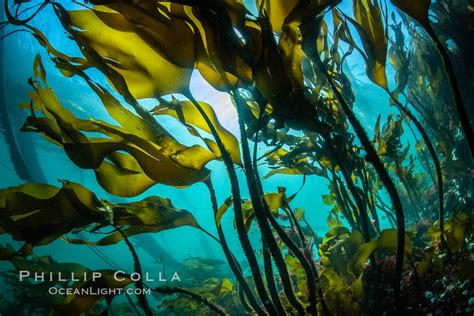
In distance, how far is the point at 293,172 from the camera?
219 cm

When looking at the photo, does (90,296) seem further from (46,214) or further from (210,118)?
(210,118)

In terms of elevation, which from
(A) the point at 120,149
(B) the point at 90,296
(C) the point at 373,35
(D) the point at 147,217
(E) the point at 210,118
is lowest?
(B) the point at 90,296

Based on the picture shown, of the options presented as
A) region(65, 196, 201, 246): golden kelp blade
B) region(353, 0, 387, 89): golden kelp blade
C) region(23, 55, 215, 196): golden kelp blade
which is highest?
region(353, 0, 387, 89): golden kelp blade

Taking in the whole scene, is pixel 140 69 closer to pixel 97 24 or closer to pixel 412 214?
pixel 97 24

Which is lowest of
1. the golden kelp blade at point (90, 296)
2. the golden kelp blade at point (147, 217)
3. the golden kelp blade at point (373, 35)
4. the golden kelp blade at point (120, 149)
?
the golden kelp blade at point (90, 296)

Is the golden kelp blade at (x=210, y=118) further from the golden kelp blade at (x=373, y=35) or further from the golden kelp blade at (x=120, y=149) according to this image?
the golden kelp blade at (x=373, y=35)

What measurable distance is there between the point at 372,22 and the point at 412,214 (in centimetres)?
455

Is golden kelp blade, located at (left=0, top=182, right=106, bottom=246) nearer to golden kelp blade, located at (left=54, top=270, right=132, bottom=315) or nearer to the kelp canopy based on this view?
the kelp canopy

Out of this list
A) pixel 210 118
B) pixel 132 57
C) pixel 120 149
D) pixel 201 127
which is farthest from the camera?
pixel 201 127

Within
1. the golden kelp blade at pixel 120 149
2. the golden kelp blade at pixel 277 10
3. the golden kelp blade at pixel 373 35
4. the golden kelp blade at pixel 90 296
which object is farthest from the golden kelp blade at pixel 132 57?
the golden kelp blade at pixel 373 35

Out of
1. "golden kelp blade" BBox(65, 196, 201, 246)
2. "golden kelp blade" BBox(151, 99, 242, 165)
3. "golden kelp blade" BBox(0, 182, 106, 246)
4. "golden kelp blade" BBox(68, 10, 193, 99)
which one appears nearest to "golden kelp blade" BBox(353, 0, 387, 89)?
"golden kelp blade" BBox(151, 99, 242, 165)

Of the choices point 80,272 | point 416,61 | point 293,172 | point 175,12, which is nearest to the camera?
point 175,12

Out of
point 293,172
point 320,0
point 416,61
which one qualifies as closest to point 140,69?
point 320,0

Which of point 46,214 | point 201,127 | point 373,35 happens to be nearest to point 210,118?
point 201,127
